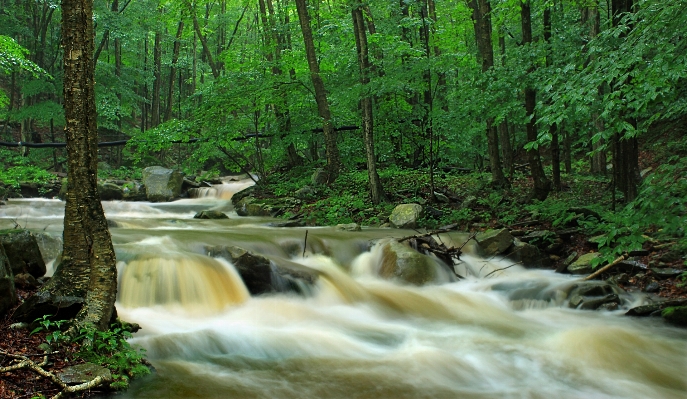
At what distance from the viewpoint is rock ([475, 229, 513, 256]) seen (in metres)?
9.55

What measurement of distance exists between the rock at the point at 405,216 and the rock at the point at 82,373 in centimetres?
844

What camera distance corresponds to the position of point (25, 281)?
5.66 m

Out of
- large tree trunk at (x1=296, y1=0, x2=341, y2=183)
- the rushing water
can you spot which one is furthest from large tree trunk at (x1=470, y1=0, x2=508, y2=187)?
large tree trunk at (x1=296, y1=0, x2=341, y2=183)

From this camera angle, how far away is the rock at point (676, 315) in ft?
20.4

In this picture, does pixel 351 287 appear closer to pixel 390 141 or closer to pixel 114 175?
pixel 390 141

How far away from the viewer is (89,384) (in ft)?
11.9

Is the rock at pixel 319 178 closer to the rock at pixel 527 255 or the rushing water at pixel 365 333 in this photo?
the rushing water at pixel 365 333

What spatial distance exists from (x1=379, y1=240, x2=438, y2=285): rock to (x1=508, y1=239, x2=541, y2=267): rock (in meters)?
1.91

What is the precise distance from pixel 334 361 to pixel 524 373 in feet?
6.63

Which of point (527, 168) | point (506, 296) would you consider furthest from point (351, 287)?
point (527, 168)

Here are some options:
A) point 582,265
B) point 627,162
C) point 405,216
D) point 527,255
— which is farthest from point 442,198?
point 582,265

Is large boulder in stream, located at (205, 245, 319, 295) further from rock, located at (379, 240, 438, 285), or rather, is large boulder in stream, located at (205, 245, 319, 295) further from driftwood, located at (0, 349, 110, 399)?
driftwood, located at (0, 349, 110, 399)

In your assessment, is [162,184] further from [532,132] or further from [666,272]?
[666,272]

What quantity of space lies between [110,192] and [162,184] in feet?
6.04
